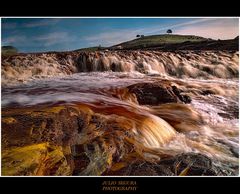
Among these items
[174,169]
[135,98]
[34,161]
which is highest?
[135,98]

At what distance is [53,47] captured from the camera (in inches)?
269

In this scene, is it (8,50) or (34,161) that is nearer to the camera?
(34,161)

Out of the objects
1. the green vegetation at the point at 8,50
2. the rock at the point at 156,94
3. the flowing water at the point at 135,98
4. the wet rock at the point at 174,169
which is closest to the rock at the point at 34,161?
the flowing water at the point at 135,98

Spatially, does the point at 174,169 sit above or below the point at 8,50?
below

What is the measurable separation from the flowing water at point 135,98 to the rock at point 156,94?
13cm

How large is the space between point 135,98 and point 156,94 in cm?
43

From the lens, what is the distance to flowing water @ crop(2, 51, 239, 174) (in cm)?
582

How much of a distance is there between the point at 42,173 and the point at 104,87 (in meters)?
2.53

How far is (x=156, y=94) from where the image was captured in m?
6.98

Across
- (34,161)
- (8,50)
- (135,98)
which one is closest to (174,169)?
(135,98)

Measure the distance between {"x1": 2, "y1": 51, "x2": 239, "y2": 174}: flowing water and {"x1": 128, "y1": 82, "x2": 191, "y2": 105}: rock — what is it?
0.13m

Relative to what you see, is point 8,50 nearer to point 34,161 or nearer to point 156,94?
point 34,161
